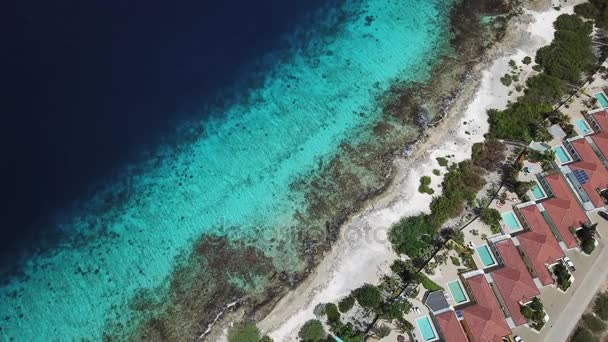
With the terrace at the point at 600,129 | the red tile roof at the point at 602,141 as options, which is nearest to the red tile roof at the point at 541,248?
the red tile roof at the point at 602,141

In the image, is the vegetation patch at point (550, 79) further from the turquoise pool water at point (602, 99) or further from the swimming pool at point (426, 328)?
the swimming pool at point (426, 328)

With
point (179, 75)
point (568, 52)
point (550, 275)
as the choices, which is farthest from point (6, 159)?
point (568, 52)

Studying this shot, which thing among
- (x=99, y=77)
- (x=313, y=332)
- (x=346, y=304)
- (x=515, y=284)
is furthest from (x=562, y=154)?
(x=99, y=77)

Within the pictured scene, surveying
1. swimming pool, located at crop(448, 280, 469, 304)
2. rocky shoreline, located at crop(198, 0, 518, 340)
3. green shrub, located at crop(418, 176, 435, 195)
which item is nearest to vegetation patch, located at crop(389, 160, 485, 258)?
green shrub, located at crop(418, 176, 435, 195)

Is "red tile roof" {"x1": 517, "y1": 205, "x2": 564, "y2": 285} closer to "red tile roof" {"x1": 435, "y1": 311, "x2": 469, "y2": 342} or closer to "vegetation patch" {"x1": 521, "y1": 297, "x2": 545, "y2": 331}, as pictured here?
"vegetation patch" {"x1": 521, "y1": 297, "x2": 545, "y2": 331}

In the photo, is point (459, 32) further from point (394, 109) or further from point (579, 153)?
point (579, 153)
